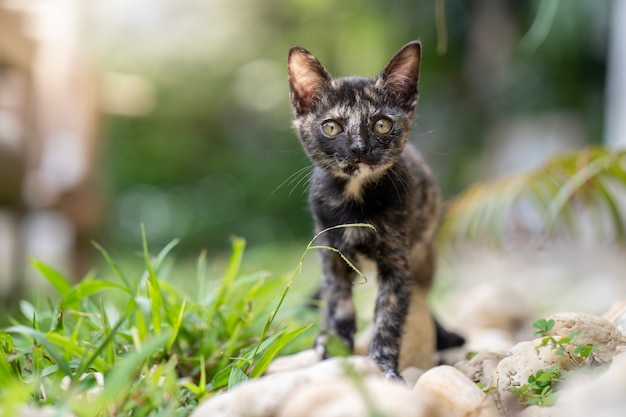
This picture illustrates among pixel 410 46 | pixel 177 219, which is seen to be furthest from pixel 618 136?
pixel 177 219

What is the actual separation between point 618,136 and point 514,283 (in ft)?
5.39

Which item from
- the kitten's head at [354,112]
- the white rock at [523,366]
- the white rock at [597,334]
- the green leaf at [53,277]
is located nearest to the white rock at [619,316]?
the white rock at [597,334]

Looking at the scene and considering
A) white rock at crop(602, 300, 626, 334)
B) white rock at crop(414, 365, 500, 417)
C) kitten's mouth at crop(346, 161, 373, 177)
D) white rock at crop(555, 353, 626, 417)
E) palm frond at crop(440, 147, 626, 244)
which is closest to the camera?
white rock at crop(555, 353, 626, 417)

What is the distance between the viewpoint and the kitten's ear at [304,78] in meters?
1.97

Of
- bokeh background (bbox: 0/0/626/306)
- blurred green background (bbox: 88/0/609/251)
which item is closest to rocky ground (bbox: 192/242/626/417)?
bokeh background (bbox: 0/0/626/306)

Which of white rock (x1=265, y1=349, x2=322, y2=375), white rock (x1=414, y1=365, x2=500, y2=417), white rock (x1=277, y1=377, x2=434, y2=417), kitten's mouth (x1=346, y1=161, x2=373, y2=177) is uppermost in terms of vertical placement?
kitten's mouth (x1=346, y1=161, x2=373, y2=177)

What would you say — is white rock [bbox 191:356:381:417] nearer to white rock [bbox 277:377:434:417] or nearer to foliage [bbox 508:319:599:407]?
white rock [bbox 277:377:434:417]

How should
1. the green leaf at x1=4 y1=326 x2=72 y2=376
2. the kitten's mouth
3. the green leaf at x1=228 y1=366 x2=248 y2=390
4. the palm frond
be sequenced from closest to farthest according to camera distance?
the green leaf at x1=4 y1=326 x2=72 y2=376, the green leaf at x1=228 y1=366 x2=248 y2=390, the kitten's mouth, the palm frond

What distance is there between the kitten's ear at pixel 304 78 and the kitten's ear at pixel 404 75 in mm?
194

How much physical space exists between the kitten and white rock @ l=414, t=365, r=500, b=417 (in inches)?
15.4

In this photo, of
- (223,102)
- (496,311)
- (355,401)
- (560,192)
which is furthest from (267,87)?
(355,401)

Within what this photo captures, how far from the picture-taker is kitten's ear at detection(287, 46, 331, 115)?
197 centimetres

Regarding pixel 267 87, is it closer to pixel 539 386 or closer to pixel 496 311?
pixel 496 311

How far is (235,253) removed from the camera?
2359 millimetres
